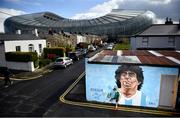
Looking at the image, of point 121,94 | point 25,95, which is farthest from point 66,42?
point 121,94

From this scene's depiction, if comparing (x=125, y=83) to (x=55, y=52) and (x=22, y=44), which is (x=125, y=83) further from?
(x=55, y=52)

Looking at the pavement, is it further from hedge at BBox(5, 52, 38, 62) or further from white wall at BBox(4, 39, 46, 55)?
white wall at BBox(4, 39, 46, 55)

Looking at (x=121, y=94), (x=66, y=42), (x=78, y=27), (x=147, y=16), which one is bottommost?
(x=121, y=94)

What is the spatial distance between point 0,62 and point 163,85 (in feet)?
81.2

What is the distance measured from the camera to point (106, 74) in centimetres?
1312

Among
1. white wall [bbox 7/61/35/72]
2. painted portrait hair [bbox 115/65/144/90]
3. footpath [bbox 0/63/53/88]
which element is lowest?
footpath [bbox 0/63/53/88]

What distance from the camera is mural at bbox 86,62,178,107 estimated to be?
1222 centimetres

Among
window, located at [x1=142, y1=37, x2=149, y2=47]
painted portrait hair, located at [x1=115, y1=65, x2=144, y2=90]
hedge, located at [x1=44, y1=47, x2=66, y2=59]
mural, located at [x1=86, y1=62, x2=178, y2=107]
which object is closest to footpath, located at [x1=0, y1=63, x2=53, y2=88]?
hedge, located at [x1=44, y1=47, x2=66, y2=59]

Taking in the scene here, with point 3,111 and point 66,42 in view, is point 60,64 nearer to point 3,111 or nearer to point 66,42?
point 3,111

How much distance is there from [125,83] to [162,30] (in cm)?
2158

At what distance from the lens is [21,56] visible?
81.0 ft

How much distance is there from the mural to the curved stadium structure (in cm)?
11436

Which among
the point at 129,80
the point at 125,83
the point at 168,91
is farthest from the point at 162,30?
the point at 125,83

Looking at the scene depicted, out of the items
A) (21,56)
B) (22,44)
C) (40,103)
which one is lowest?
(40,103)
